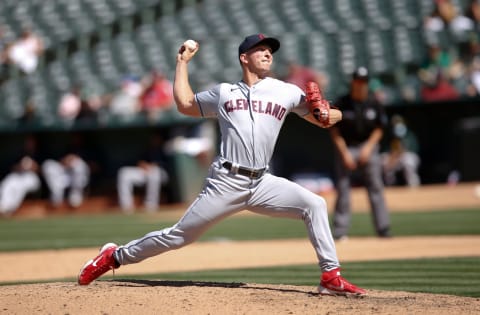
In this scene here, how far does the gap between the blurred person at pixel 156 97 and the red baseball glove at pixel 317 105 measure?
1129 centimetres

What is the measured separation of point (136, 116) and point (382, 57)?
4732 mm

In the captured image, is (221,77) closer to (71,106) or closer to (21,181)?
(71,106)

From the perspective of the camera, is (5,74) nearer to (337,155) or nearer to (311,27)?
(311,27)

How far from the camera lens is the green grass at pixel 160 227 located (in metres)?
11.7

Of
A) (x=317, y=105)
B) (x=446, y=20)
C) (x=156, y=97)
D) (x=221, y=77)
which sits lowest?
(x=317, y=105)

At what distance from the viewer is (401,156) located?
16391 millimetres

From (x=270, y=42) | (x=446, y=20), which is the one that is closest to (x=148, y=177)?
(x=446, y=20)

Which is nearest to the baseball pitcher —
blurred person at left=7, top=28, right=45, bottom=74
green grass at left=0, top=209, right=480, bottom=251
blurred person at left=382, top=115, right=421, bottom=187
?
green grass at left=0, top=209, right=480, bottom=251

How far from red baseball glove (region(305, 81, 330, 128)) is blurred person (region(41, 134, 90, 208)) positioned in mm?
11739

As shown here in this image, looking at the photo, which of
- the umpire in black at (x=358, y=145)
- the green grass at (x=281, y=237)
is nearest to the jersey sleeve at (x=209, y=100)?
the green grass at (x=281, y=237)

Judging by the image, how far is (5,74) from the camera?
1953 centimetres

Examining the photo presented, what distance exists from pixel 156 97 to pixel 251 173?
11491 mm

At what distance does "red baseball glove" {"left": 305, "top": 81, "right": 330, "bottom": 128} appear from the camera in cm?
590

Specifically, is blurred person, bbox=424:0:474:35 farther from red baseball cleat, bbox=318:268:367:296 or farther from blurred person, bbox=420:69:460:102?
red baseball cleat, bbox=318:268:367:296
